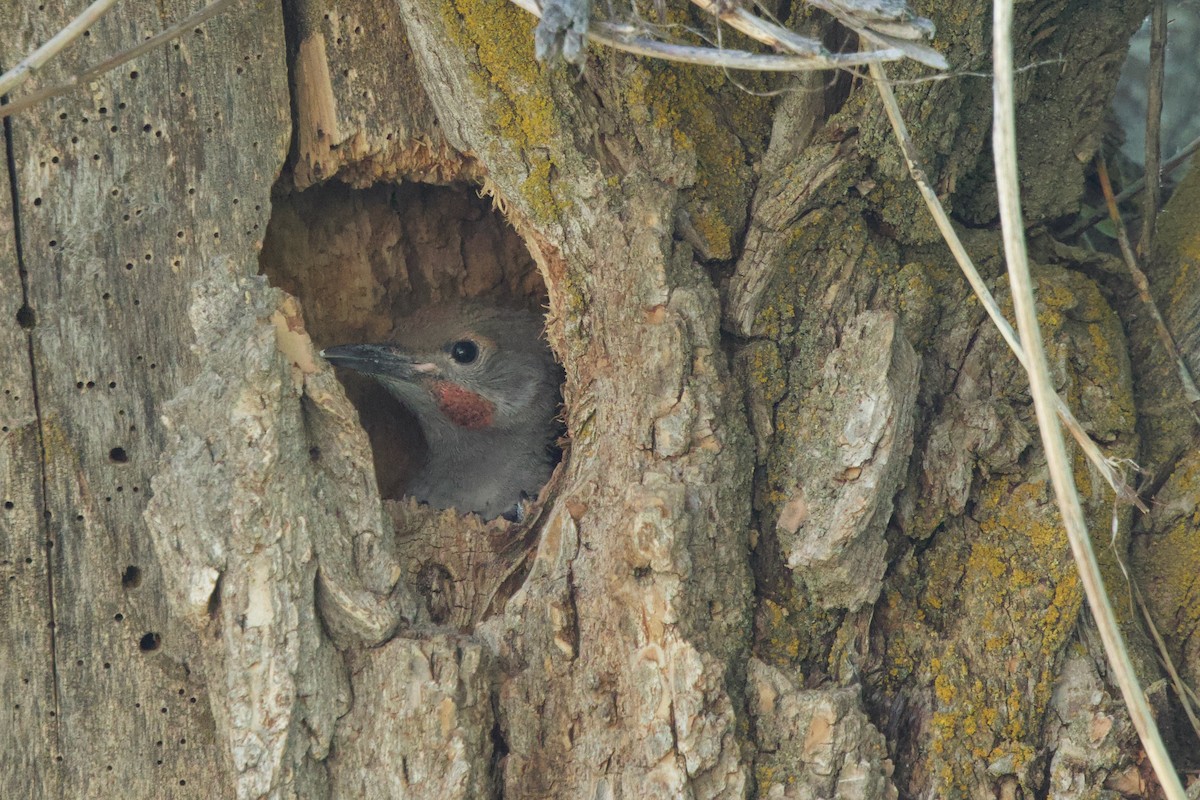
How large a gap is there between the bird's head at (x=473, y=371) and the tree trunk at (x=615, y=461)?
146cm

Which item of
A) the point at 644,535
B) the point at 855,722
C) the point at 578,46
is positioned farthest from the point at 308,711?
the point at 578,46

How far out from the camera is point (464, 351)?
5191 millimetres

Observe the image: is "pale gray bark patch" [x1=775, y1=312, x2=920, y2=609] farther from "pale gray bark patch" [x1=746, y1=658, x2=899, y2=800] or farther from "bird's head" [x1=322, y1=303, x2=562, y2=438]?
"bird's head" [x1=322, y1=303, x2=562, y2=438]

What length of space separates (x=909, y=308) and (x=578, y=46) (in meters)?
1.33

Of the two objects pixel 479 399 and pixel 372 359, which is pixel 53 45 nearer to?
pixel 372 359

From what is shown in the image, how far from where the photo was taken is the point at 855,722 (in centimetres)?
307

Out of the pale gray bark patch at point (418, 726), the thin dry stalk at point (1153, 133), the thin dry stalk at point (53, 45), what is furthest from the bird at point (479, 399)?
the thin dry stalk at point (1153, 133)

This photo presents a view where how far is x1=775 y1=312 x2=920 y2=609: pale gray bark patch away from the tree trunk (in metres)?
0.01

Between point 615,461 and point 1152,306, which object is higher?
point 1152,306

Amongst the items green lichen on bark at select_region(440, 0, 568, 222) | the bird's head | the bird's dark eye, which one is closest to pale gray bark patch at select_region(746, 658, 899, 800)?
green lichen on bark at select_region(440, 0, 568, 222)

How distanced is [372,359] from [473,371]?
0.69 metres

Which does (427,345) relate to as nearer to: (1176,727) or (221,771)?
(221,771)

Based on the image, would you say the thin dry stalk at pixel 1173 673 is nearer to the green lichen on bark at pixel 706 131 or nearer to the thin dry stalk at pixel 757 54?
the green lichen on bark at pixel 706 131

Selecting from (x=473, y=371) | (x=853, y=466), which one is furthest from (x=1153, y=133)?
(x=473, y=371)
